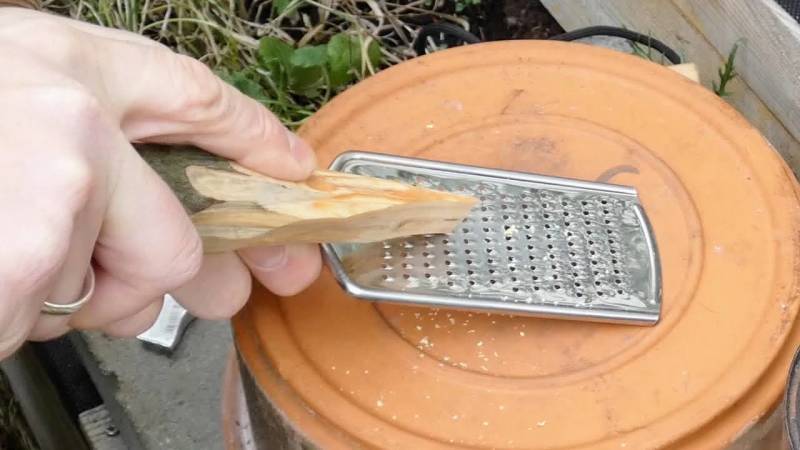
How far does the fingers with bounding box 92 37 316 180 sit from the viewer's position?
2.43 feet

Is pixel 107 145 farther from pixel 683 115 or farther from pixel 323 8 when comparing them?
pixel 323 8

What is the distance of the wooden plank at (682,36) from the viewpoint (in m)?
1.34

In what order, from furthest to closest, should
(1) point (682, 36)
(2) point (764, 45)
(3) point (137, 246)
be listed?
(1) point (682, 36), (2) point (764, 45), (3) point (137, 246)

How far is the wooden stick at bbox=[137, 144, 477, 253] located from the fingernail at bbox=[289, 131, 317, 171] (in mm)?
15

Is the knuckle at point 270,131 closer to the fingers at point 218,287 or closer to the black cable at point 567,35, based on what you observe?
the fingers at point 218,287

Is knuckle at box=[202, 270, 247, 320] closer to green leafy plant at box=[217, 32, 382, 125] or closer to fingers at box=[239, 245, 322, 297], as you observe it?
fingers at box=[239, 245, 322, 297]

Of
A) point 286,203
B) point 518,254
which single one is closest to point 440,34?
point 518,254

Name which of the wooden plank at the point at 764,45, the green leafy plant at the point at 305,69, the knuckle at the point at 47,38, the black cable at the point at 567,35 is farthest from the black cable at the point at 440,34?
the knuckle at the point at 47,38

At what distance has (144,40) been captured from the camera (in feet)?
2.58

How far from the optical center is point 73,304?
28.1 inches

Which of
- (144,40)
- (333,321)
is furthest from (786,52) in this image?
(144,40)

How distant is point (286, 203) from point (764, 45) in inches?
29.5

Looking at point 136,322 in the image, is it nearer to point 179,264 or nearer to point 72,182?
point 179,264

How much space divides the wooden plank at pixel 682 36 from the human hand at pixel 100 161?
74 centimetres
